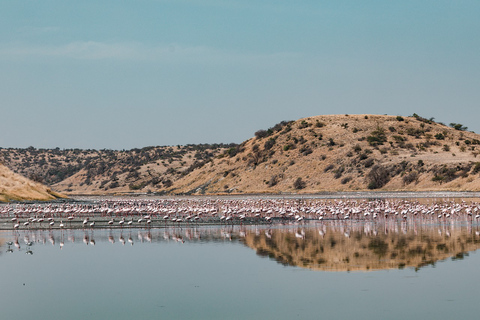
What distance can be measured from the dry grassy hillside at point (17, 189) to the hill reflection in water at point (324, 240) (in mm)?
30249

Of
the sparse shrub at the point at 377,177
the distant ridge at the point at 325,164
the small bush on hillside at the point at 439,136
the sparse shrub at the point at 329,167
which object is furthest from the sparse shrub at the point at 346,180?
the small bush on hillside at the point at 439,136

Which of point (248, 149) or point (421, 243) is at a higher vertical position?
point (248, 149)

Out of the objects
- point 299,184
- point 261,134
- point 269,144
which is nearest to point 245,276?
point 299,184

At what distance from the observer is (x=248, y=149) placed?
12900 cm

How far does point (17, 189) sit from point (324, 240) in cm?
4765

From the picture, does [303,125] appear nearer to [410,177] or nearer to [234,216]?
[410,177]

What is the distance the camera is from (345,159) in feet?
350

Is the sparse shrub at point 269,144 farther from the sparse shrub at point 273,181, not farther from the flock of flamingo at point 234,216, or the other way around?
the flock of flamingo at point 234,216

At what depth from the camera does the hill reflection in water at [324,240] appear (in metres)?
24.2

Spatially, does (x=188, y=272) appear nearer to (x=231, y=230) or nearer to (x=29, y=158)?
(x=231, y=230)

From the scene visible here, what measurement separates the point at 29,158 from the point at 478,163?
129 m

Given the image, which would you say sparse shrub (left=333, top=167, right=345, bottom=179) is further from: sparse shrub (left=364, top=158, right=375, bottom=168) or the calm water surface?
the calm water surface

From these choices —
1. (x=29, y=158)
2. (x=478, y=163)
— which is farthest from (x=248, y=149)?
(x=29, y=158)

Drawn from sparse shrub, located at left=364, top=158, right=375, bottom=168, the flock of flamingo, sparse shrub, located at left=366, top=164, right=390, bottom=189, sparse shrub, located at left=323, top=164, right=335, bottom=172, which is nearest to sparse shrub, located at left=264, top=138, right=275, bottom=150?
sparse shrub, located at left=323, top=164, right=335, bottom=172
